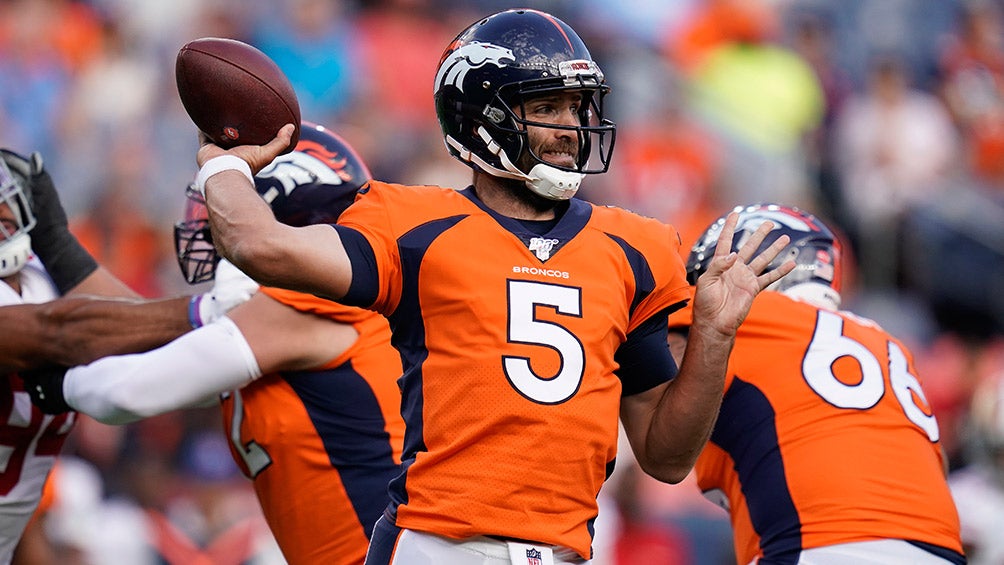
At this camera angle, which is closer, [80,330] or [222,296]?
[222,296]

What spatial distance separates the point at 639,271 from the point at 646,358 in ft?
0.88

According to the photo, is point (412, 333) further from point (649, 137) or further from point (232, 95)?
point (649, 137)

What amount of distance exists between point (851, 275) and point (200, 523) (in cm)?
541

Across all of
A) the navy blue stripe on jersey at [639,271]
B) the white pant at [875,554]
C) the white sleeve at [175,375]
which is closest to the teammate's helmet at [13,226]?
the white sleeve at [175,375]

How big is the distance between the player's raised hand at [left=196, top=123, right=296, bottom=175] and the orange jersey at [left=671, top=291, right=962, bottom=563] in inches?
59.9

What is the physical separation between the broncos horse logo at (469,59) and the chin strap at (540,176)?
167mm

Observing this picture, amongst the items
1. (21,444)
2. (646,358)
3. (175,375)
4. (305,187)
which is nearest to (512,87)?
(646,358)

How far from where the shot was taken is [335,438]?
14.2ft

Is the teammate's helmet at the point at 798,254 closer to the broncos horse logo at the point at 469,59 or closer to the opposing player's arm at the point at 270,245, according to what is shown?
the broncos horse logo at the point at 469,59

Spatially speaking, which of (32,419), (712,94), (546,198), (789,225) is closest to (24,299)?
(32,419)

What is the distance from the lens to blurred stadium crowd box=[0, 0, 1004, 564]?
27.7 feet

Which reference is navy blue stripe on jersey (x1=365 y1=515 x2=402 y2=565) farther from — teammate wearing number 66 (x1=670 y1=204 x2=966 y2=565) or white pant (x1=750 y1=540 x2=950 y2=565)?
white pant (x1=750 y1=540 x2=950 y2=565)

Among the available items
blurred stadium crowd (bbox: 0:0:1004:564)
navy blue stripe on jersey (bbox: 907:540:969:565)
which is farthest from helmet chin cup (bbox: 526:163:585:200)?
blurred stadium crowd (bbox: 0:0:1004:564)

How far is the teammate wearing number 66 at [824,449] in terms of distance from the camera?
173 inches
